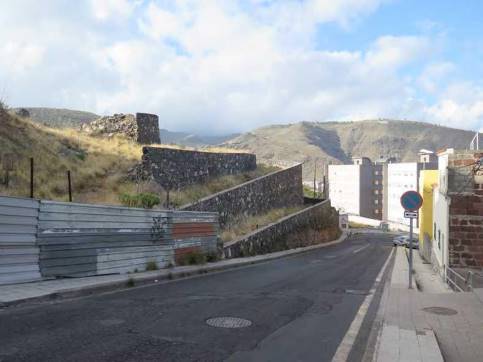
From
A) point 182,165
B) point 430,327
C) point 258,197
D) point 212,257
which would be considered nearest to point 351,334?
point 430,327

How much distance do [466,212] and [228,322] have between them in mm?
10056

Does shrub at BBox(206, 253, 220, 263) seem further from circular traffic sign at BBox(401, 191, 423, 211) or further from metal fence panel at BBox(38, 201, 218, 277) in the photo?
circular traffic sign at BBox(401, 191, 423, 211)

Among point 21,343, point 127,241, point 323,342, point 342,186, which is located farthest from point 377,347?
point 342,186

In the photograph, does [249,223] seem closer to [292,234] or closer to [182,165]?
[182,165]

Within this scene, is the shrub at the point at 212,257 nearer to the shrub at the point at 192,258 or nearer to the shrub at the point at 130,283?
the shrub at the point at 192,258

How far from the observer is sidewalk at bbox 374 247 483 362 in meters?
7.12

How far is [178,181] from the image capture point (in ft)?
88.3

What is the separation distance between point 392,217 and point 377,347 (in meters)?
123

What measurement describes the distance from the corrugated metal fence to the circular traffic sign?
668 centimetres

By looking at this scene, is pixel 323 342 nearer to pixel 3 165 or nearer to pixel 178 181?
pixel 3 165

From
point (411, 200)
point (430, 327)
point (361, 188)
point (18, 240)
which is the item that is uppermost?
point (361, 188)

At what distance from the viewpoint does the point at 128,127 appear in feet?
102

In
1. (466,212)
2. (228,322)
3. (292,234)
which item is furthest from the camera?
(292,234)

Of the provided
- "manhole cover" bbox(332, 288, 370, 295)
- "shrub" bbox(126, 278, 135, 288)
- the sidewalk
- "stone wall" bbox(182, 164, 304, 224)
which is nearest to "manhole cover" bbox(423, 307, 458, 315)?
the sidewalk
